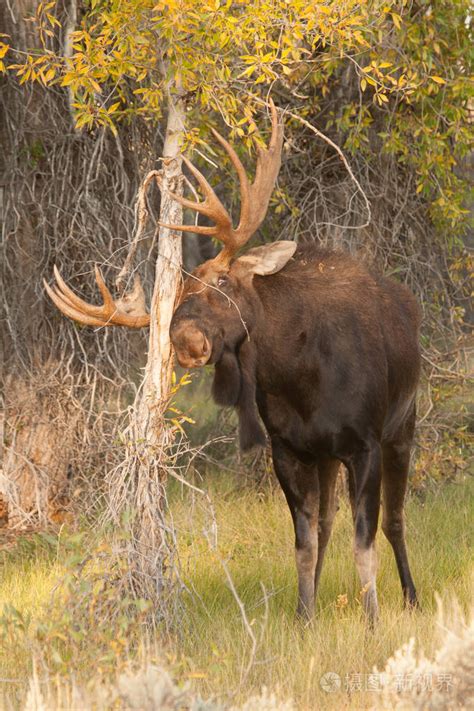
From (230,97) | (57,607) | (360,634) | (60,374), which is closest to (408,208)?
(60,374)

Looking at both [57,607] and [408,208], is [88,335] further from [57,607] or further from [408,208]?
[57,607]

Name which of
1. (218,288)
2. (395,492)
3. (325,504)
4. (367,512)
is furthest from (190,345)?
(395,492)

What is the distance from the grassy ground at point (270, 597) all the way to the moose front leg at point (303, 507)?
0.18m

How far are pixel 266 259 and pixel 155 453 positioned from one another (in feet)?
3.76

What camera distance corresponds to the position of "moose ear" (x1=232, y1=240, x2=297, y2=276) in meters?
6.14

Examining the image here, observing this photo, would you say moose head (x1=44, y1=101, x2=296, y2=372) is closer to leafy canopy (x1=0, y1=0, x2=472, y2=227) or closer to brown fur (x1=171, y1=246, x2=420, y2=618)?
brown fur (x1=171, y1=246, x2=420, y2=618)

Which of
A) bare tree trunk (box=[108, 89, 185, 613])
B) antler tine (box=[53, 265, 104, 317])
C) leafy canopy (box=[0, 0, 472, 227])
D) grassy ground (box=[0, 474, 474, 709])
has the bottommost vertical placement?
grassy ground (box=[0, 474, 474, 709])

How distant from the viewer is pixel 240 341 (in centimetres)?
602

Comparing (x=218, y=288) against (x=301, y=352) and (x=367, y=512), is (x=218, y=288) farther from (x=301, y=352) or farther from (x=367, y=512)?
(x=367, y=512)

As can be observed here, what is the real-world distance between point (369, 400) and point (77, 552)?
73.2 inches

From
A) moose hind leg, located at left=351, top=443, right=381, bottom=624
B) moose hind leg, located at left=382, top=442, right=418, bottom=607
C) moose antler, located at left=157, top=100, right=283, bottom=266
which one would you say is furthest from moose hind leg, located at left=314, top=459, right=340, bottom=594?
moose antler, located at left=157, top=100, right=283, bottom=266

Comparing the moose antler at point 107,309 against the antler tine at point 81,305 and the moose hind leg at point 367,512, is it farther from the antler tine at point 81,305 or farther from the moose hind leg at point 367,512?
the moose hind leg at point 367,512

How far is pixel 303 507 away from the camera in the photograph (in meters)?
6.72

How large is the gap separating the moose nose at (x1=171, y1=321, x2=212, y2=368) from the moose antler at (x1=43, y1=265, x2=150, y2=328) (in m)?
0.44
